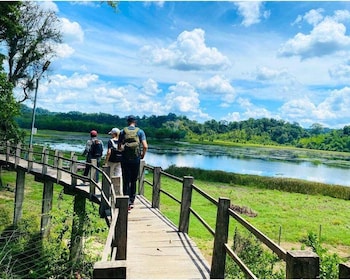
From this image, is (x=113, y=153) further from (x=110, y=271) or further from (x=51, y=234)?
(x=51, y=234)

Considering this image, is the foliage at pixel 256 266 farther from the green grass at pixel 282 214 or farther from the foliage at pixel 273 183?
the foliage at pixel 273 183

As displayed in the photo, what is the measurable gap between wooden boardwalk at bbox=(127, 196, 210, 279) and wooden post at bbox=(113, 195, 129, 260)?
0.48 meters

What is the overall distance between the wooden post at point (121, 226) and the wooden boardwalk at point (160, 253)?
1.58 feet

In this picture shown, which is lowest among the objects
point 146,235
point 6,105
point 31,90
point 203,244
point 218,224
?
point 203,244

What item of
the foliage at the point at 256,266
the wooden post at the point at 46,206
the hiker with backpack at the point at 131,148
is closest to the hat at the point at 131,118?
the hiker with backpack at the point at 131,148

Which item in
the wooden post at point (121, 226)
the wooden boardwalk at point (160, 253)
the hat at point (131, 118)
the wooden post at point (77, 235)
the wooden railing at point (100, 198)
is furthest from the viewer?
the wooden post at point (77, 235)

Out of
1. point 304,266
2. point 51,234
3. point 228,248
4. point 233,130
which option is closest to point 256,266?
point 228,248

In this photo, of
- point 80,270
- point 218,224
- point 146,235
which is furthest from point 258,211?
point 218,224

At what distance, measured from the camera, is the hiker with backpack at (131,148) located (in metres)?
6.81

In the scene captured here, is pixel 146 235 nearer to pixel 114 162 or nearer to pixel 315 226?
pixel 114 162

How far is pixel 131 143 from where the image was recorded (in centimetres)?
680

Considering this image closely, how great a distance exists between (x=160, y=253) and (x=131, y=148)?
232 cm

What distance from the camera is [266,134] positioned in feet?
521

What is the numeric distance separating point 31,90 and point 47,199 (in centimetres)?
1499
